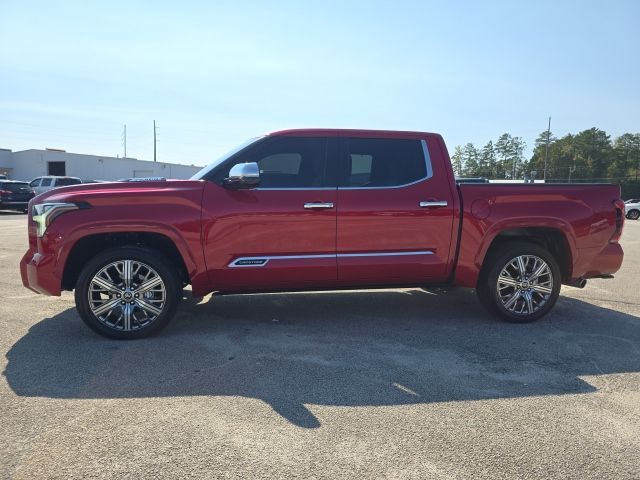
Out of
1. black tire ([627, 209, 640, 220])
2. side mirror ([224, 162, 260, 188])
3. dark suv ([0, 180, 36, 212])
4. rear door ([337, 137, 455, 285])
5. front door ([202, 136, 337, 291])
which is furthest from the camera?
black tire ([627, 209, 640, 220])

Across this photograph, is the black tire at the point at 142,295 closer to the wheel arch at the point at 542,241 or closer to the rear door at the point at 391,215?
the rear door at the point at 391,215

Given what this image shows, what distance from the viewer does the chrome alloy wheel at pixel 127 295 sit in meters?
4.52

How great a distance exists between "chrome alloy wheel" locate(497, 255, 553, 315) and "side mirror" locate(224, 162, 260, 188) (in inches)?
108

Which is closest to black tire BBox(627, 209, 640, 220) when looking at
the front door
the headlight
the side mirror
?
the front door

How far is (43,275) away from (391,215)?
327 cm


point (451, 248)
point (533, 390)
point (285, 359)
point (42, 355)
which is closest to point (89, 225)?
point (42, 355)

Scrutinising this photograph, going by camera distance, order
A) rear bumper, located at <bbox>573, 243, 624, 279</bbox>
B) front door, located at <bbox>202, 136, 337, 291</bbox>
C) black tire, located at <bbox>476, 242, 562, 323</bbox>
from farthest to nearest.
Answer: rear bumper, located at <bbox>573, 243, 624, 279</bbox> < black tire, located at <bbox>476, 242, 562, 323</bbox> < front door, located at <bbox>202, 136, 337, 291</bbox>

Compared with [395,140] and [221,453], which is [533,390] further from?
[395,140]

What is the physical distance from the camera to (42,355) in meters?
4.16

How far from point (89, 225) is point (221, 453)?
264 centimetres

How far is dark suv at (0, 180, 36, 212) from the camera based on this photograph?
23.0 metres

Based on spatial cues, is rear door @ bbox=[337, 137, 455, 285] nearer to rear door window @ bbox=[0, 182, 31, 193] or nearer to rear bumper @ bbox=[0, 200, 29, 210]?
rear bumper @ bbox=[0, 200, 29, 210]

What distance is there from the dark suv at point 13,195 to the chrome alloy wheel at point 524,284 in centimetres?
2364

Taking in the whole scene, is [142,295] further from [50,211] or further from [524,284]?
[524,284]
